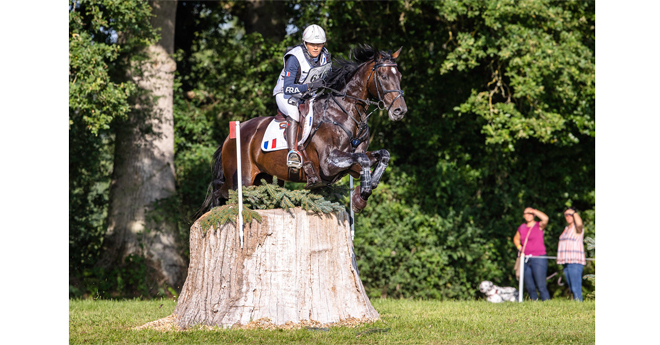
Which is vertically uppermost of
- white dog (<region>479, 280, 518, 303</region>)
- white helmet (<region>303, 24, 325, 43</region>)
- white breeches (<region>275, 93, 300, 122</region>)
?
white helmet (<region>303, 24, 325, 43</region>)

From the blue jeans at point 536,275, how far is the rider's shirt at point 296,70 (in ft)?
20.5

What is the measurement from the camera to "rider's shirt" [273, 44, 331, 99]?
7.16m

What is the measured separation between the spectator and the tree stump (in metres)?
5.38

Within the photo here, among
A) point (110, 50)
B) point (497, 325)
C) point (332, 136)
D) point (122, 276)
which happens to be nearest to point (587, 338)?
point (497, 325)

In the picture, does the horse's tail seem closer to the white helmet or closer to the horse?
the horse

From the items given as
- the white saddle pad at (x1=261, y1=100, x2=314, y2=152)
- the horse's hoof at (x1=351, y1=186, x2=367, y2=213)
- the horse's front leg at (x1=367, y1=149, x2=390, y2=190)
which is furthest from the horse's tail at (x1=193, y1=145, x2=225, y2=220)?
the horse's front leg at (x1=367, y1=149, x2=390, y2=190)

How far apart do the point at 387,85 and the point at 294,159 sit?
126cm

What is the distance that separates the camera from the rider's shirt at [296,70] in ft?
23.5

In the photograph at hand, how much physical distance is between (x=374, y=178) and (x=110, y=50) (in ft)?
20.1

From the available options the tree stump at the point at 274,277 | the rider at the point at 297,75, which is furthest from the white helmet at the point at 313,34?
the tree stump at the point at 274,277

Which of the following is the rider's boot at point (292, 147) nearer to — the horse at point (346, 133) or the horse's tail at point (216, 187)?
the horse at point (346, 133)

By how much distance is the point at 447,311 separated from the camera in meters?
8.80

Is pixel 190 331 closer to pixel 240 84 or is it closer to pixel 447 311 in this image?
pixel 447 311

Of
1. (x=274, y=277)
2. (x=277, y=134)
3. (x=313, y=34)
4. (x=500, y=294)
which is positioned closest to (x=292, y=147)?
(x=277, y=134)
